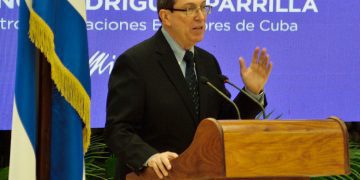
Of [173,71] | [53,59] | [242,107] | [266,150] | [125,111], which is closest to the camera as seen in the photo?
[266,150]

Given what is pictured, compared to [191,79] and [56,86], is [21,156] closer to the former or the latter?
[56,86]

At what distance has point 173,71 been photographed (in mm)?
3400

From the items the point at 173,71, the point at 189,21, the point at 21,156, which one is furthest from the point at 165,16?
the point at 21,156

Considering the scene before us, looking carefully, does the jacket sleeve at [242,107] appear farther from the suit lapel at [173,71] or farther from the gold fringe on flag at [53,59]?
the gold fringe on flag at [53,59]

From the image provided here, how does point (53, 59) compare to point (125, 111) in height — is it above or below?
above

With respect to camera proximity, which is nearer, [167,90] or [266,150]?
[266,150]

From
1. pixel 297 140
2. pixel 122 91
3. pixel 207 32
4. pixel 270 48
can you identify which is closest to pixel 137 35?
pixel 207 32

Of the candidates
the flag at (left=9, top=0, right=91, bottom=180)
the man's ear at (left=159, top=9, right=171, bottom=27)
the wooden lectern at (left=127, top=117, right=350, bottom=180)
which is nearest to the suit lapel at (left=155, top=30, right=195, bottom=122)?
the man's ear at (left=159, top=9, right=171, bottom=27)

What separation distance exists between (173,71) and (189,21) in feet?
0.79

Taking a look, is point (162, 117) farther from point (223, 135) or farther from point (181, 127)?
point (223, 135)

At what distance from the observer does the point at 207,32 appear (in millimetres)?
5121

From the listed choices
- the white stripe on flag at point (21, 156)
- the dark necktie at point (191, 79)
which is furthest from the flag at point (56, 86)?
the dark necktie at point (191, 79)

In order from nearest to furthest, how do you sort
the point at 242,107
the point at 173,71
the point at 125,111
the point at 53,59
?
the point at 53,59, the point at 125,111, the point at 173,71, the point at 242,107

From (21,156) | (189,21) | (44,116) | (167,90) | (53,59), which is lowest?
(21,156)
